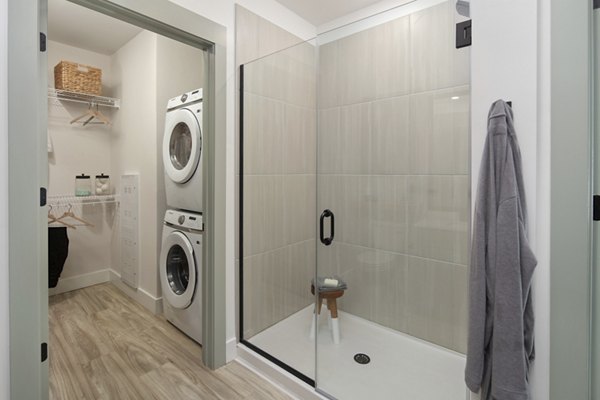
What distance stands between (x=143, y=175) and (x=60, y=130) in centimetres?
121

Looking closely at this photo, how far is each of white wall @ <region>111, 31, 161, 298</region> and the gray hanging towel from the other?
263 cm

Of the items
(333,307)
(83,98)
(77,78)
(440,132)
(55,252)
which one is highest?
(77,78)

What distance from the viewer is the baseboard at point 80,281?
3.26 metres

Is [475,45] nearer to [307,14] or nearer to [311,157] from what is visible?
[311,157]

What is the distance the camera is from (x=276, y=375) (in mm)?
1879

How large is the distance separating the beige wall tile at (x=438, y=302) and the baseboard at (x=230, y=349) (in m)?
1.25

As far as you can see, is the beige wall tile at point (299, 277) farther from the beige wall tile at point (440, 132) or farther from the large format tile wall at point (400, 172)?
the beige wall tile at point (440, 132)

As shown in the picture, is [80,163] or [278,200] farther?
[80,163]

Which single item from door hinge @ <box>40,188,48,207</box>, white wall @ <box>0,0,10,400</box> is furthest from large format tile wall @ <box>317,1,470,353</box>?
white wall @ <box>0,0,10,400</box>

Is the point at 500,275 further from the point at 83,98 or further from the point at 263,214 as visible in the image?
Answer: the point at 83,98

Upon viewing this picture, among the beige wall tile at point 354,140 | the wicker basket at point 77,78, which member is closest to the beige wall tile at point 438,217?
the beige wall tile at point 354,140

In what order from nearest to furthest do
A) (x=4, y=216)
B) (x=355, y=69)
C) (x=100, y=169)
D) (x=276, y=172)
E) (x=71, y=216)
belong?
(x=4, y=216), (x=355, y=69), (x=276, y=172), (x=71, y=216), (x=100, y=169)

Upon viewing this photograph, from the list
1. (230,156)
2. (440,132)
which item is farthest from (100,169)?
(440,132)

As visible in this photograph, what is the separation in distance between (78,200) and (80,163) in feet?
1.53
